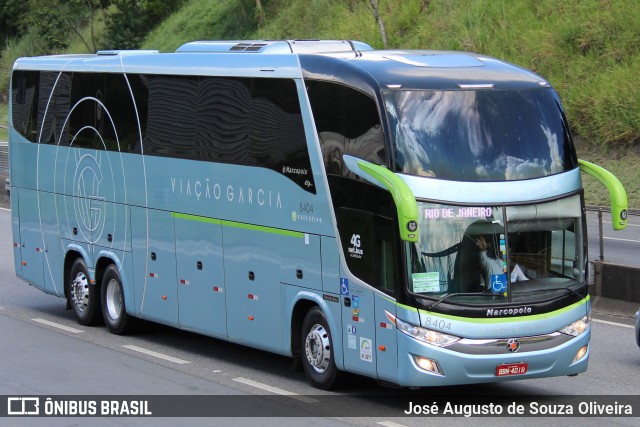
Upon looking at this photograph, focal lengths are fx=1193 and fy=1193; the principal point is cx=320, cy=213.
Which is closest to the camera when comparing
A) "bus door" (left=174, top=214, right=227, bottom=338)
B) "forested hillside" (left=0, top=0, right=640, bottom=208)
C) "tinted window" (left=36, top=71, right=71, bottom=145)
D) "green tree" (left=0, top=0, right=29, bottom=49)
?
"bus door" (left=174, top=214, right=227, bottom=338)

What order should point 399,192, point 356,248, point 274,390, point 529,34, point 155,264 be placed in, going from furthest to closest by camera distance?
point 529,34 → point 155,264 → point 274,390 → point 356,248 → point 399,192

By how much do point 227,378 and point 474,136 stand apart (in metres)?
4.51

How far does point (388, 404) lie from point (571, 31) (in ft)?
95.5

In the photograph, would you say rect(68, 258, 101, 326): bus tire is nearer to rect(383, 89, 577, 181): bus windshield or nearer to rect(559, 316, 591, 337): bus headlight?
rect(383, 89, 577, 181): bus windshield

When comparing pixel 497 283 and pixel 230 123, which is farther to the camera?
pixel 230 123

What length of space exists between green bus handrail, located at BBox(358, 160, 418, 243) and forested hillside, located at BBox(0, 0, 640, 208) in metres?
20.8

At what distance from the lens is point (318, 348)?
1351 cm

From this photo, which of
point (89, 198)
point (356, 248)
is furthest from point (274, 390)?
point (89, 198)

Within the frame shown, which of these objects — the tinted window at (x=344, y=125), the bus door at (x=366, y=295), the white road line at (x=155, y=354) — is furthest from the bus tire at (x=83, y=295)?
the bus door at (x=366, y=295)

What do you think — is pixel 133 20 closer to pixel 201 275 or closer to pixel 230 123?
pixel 201 275

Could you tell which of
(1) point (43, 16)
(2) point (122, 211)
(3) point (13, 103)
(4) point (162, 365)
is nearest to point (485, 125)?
(4) point (162, 365)

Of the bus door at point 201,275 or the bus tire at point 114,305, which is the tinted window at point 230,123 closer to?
the bus door at point 201,275

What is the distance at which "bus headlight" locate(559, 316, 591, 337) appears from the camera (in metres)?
12.4
